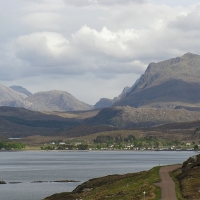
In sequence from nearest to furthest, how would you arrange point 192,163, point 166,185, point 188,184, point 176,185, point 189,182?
point 188,184 < point 189,182 < point 176,185 < point 166,185 < point 192,163

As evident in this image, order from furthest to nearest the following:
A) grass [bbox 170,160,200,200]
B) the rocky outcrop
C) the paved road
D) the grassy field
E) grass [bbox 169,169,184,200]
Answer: the rocky outcrop
the paved road
the grassy field
grass [bbox 170,160,200,200]
grass [bbox 169,169,184,200]

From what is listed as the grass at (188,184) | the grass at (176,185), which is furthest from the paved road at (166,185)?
the grass at (188,184)

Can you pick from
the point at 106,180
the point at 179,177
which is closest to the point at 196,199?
the point at 179,177

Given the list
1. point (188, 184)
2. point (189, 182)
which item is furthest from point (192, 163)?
point (188, 184)

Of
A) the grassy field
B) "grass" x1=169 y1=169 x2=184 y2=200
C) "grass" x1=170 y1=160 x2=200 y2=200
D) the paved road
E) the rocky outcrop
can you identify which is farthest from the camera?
the rocky outcrop

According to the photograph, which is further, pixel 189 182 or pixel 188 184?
pixel 189 182

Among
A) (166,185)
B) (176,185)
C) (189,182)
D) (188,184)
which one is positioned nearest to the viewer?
(188,184)

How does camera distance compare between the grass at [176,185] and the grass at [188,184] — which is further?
the grass at [188,184]

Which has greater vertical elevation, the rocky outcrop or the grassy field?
the rocky outcrop

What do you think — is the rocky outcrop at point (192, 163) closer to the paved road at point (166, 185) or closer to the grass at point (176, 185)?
the grass at point (176, 185)

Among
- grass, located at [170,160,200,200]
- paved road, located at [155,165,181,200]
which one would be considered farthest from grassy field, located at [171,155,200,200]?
paved road, located at [155,165,181,200]

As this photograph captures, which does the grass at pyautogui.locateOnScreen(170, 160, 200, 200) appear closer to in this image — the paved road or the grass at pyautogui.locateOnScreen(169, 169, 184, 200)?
the grass at pyautogui.locateOnScreen(169, 169, 184, 200)

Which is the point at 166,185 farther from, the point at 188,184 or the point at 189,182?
the point at 188,184

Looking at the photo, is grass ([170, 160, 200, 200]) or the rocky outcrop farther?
the rocky outcrop
